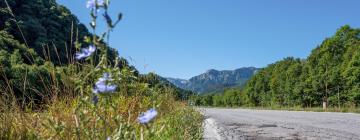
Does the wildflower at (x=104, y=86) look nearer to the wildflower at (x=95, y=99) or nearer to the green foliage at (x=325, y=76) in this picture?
the wildflower at (x=95, y=99)

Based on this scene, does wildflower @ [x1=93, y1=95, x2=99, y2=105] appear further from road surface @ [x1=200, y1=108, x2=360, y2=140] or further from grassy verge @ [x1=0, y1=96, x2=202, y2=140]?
road surface @ [x1=200, y1=108, x2=360, y2=140]

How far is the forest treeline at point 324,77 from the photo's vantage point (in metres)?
33.5

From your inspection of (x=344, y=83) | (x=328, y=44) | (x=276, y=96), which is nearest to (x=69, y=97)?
(x=344, y=83)

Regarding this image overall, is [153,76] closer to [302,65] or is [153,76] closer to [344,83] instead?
[344,83]

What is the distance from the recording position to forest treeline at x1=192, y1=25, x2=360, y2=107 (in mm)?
33500

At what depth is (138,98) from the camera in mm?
6492

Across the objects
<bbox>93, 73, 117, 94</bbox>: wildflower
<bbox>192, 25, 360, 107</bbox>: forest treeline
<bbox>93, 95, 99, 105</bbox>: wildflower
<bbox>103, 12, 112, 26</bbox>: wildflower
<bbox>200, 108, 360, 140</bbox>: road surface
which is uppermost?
<bbox>192, 25, 360, 107</bbox>: forest treeline

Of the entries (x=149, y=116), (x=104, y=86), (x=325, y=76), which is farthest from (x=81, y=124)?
(x=325, y=76)

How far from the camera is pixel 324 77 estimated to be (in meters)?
36.8

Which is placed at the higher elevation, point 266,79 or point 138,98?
point 266,79

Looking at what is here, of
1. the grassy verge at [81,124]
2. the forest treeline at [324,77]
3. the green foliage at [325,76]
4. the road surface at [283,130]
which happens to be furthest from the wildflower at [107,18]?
the green foliage at [325,76]

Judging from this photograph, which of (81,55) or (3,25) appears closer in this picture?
(81,55)

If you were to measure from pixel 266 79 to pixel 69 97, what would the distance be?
52620mm

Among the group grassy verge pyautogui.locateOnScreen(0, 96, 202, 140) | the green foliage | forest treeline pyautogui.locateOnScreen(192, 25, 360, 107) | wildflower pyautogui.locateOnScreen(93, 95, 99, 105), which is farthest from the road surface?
the green foliage
